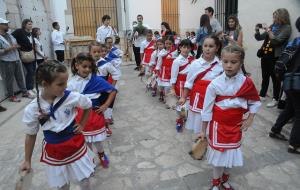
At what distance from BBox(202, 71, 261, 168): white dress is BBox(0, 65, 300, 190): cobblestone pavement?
55cm

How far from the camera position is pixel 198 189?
333 cm

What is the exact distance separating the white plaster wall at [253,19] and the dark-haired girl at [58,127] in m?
5.21

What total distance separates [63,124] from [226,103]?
1.57 metres

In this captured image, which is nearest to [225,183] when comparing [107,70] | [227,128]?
[227,128]

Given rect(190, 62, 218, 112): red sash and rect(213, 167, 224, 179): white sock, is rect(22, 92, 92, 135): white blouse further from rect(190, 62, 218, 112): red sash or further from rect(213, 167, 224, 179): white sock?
rect(190, 62, 218, 112): red sash

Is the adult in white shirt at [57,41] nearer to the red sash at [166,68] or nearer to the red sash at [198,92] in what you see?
the red sash at [166,68]

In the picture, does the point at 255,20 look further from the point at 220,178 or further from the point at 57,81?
the point at 57,81

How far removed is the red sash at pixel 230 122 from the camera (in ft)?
9.56

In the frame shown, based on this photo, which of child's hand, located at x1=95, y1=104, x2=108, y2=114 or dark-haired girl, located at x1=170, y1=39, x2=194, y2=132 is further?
dark-haired girl, located at x1=170, y1=39, x2=194, y2=132

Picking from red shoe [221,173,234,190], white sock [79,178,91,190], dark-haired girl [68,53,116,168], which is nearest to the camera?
white sock [79,178,91,190]

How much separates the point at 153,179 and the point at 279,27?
3996 mm

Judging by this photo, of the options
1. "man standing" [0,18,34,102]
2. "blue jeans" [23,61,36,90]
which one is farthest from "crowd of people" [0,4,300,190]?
"blue jeans" [23,61,36,90]

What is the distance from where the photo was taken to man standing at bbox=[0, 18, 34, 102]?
6.69m

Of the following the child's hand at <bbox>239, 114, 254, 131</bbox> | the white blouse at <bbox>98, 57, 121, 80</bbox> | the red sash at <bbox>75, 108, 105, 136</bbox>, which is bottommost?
the red sash at <bbox>75, 108, 105, 136</bbox>
